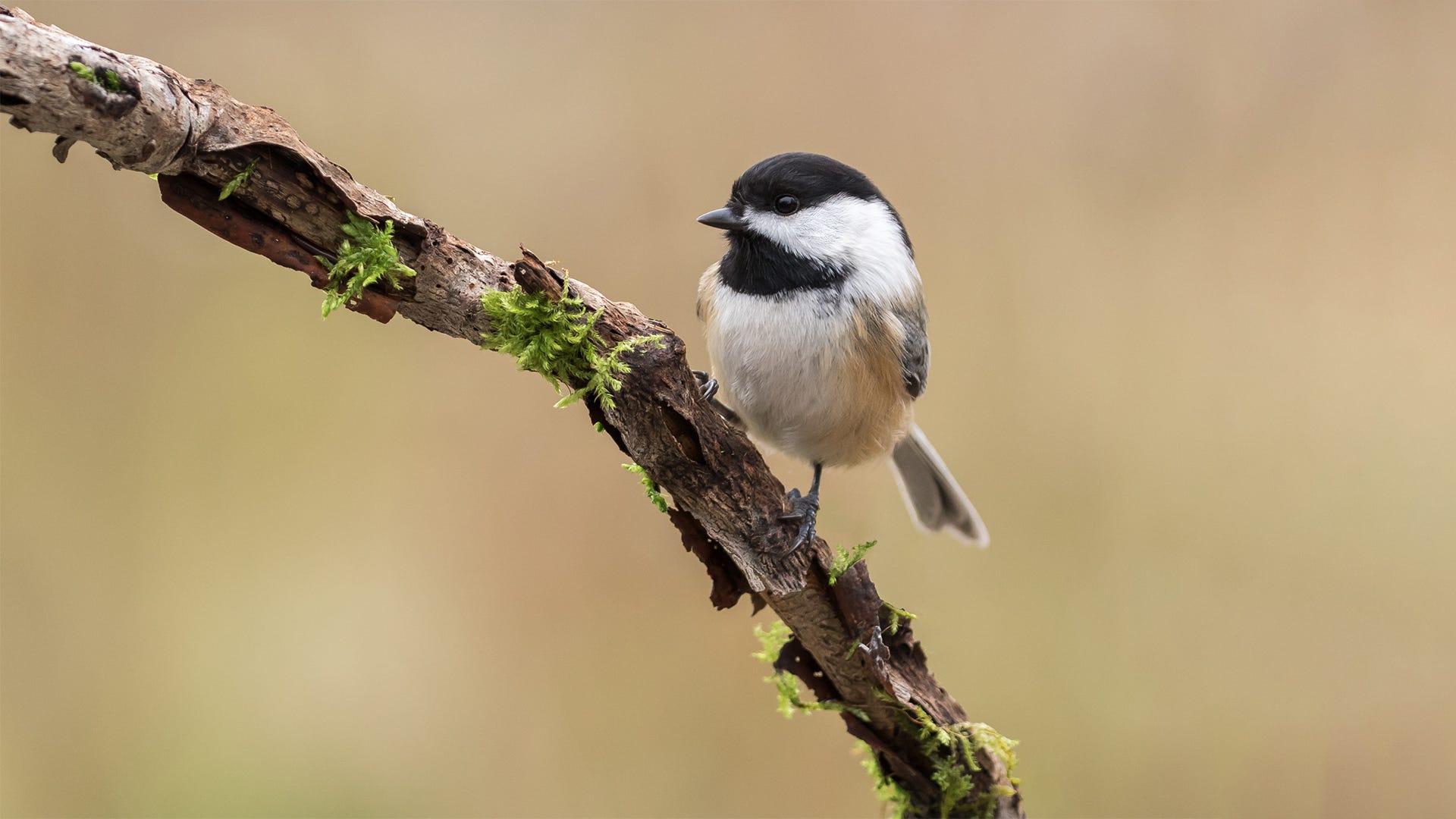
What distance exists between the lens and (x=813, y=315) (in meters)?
1.57

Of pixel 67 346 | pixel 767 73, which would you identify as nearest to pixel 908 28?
pixel 767 73

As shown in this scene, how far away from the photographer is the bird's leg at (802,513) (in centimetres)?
131

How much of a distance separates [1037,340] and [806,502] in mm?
1315

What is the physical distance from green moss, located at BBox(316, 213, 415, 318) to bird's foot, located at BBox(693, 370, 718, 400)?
2.40 feet

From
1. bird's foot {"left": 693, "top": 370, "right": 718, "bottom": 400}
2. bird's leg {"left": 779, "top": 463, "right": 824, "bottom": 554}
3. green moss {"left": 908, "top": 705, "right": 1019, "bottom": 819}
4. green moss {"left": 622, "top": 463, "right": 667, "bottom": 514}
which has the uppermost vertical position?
bird's foot {"left": 693, "top": 370, "right": 718, "bottom": 400}

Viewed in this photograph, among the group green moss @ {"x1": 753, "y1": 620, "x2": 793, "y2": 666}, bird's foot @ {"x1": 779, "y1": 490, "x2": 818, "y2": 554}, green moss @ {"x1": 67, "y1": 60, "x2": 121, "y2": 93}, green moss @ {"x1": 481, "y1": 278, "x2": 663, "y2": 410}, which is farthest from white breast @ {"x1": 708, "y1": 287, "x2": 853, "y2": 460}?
green moss @ {"x1": 67, "y1": 60, "x2": 121, "y2": 93}

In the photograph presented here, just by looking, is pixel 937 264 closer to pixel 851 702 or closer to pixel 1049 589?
pixel 1049 589

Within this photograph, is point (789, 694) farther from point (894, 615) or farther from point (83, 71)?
point (83, 71)

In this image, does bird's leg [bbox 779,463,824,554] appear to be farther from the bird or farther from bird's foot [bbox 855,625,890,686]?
bird's foot [bbox 855,625,890,686]

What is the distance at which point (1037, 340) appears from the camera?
8.21ft

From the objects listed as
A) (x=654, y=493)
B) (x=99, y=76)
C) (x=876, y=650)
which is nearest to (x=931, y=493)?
(x=876, y=650)

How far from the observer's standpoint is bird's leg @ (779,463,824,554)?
4.30ft

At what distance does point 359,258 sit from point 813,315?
0.79 meters

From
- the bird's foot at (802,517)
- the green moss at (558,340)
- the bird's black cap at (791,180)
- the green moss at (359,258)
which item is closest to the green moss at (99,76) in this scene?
the green moss at (359,258)
